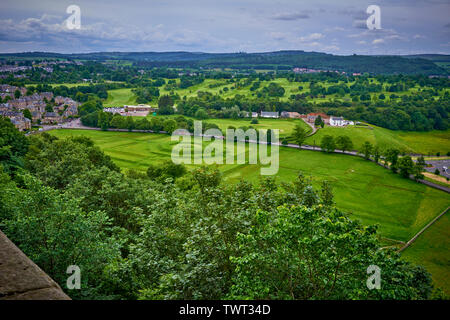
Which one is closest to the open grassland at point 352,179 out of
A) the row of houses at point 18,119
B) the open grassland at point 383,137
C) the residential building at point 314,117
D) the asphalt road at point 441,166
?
the row of houses at point 18,119

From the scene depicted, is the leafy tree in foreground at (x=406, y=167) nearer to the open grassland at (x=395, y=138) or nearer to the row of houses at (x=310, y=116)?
the open grassland at (x=395, y=138)

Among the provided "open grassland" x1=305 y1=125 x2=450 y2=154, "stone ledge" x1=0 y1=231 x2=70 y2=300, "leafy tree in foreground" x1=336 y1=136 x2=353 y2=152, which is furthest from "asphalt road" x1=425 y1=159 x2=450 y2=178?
"stone ledge" x1=0 y1=231 x2=70 y2=300

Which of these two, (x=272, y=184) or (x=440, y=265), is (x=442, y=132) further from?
(x=272, y=184)

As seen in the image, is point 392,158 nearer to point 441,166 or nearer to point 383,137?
point 441,166

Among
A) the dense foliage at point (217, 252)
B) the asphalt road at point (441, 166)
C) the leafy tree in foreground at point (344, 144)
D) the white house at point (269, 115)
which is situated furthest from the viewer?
the white house at point (269, 115)

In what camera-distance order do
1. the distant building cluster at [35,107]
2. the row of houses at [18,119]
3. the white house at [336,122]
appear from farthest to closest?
the white house at [336,122]
the distant building cluster at [35,107]
the row of houses at [18,119]

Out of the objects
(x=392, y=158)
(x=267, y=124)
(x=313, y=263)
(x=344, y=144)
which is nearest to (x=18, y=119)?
(x=267, y=124)

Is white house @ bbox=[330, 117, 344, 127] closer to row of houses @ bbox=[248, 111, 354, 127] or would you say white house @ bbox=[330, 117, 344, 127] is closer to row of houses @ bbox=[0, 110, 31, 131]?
row of houses @ bbox=[248, 111, 354, 127]
